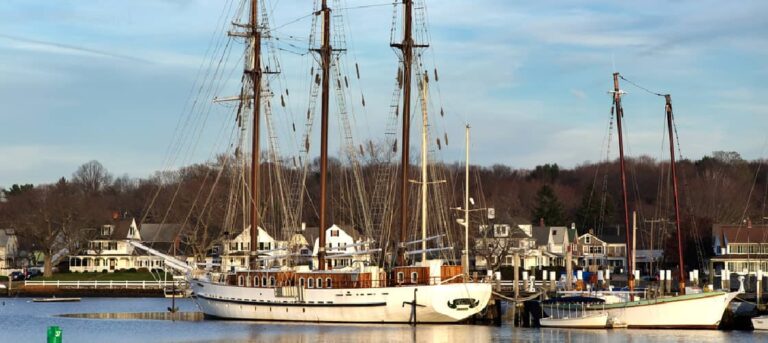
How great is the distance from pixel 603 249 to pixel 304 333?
106357 millimetres

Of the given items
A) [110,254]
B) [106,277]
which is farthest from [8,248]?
[106,277]

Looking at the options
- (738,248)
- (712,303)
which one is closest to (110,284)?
(738,248)

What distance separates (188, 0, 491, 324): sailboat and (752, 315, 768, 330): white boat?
1416 centimetres

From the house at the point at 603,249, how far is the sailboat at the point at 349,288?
78.9 meters

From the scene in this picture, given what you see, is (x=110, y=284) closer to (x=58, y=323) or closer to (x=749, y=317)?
(x=58, y=323)

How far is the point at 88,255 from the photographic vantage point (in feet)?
500

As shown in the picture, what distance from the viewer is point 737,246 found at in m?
127

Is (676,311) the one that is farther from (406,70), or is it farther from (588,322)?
(406,70)

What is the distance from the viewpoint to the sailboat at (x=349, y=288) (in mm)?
68375

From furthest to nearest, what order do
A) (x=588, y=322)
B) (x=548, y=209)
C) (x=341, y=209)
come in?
(x=548, y=209) < (x=341, y=209) < (x=588, y=322)

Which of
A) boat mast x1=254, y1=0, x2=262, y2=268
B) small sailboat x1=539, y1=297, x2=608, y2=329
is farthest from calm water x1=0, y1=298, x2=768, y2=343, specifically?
boat mast x1=254, y1=0, x2=262, y2=268

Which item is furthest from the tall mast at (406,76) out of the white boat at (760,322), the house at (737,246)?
the house at (737,246)

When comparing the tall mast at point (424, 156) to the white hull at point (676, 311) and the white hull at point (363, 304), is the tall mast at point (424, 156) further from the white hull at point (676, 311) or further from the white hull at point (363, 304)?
the white hull at point (676, 311)

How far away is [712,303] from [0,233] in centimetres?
13702
